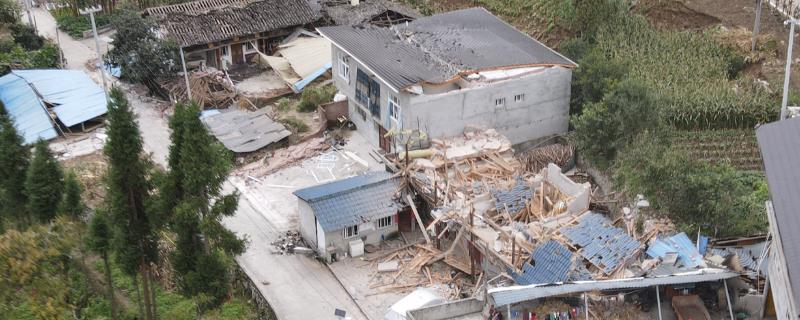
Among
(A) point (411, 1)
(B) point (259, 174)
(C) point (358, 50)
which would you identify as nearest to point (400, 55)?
(C) point (358, 50)

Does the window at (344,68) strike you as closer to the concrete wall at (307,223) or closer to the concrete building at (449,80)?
the concrete building at (449,80)

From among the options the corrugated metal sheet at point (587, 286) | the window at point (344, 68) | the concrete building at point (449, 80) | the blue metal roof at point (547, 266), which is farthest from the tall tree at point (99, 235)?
the window at point (344, 68)

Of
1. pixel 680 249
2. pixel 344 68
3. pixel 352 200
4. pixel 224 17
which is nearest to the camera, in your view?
pixel 680 249

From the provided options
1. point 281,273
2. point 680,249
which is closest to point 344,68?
point 281,273

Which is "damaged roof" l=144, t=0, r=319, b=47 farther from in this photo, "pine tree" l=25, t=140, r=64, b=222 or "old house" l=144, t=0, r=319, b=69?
"pine tree" l=25, t=140, r=64, b=222

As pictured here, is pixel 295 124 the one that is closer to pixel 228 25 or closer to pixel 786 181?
pixel 228 25

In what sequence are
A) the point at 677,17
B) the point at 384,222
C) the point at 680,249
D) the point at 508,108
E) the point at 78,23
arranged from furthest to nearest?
the point at 78,23 → the point at 677,17 → the point at 508,108 → the point at 384,222 → the point at 680,249
